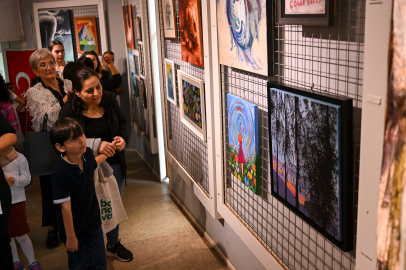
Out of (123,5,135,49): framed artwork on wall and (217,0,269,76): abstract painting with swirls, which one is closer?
(217,0,269,76): abstract painting with swirls

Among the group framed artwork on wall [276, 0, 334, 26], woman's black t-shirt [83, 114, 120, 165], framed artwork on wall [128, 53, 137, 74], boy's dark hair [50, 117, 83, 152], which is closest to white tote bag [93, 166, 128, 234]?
woman's black t-shirt [83, 114, 120, 165]

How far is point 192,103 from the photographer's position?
318 centimetres

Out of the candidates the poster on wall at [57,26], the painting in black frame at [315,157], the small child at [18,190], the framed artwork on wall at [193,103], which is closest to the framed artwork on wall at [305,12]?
the painting in black frame at [315,157]

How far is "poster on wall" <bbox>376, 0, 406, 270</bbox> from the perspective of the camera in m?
0.67

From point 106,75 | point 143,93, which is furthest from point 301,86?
point 106,75

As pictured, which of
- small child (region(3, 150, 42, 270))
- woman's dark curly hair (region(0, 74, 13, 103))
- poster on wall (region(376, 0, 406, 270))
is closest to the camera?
poster on wall (region(376, 0, 406, 270))

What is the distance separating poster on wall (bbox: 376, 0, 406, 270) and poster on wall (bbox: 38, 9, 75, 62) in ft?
20.6

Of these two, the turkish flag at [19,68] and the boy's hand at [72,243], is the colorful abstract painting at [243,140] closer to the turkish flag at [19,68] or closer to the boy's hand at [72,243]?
the boy's hand at [72,243]

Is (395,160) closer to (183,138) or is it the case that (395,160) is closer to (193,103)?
(193,103)

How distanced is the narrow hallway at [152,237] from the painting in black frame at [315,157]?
5.74 feet

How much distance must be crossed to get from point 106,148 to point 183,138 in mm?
1077

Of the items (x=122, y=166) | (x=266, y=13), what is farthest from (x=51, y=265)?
(x=266, y=13)

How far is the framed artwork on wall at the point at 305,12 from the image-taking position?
138cm

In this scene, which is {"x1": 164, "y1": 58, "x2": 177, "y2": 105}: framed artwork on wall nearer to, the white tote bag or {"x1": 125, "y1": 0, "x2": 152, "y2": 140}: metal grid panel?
{"x1": 125, "y1": 0, "x2": 152, "y2": 140}: metal grid panel
